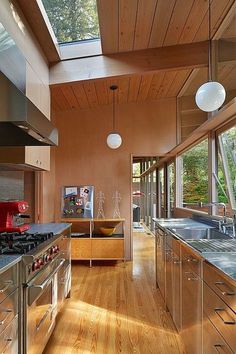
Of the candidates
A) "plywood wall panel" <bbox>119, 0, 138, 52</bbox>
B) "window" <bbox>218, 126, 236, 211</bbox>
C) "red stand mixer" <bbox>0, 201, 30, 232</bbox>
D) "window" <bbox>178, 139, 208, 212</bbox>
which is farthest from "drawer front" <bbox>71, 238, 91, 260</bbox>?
"plywood wall panel" <bbox>119, 0, 138, 52</bbox>

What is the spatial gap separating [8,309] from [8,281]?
14 centimetres

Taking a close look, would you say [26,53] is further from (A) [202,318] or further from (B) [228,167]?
(A) [202,318]

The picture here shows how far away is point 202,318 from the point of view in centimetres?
178

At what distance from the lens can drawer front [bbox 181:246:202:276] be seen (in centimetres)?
190

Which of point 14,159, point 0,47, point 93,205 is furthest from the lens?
point 93,205

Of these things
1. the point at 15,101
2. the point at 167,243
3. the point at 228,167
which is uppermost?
the point at 15,101

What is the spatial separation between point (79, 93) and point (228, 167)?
269cm

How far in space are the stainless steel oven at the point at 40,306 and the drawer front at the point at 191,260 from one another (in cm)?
104

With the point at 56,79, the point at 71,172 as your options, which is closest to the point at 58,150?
the point at 71,172

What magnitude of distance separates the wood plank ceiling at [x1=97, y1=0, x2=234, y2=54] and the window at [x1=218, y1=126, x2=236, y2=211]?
119cm

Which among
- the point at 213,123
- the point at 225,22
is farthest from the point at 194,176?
the point at 225,22

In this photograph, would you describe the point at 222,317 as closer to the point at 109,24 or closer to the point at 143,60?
the point at 109,24

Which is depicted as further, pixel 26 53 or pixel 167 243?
pixel 167 243

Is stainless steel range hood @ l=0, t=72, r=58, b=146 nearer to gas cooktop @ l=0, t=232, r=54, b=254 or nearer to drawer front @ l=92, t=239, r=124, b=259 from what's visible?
gas cooktop @ l=0, t=232, r=54, b=254
